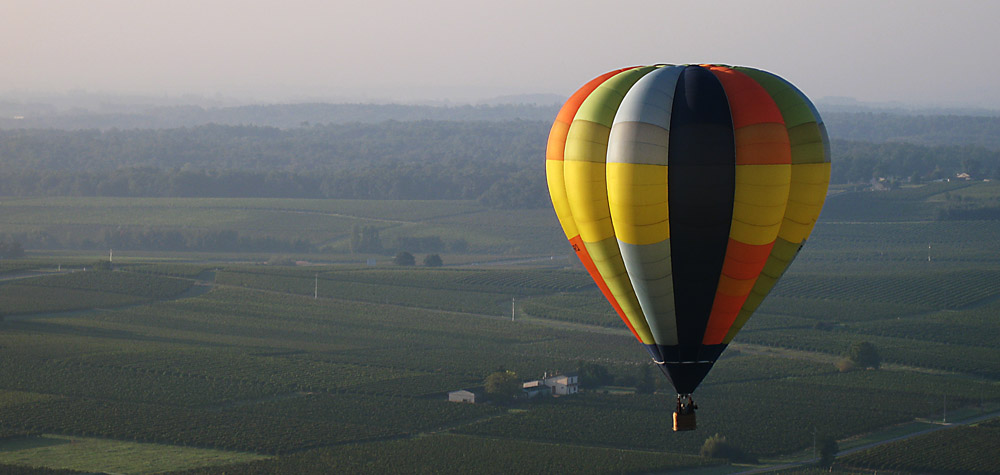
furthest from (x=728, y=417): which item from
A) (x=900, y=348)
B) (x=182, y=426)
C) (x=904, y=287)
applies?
(x=904, y=287)

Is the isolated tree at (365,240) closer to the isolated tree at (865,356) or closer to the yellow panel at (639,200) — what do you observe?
the isolated tree at (865,356)

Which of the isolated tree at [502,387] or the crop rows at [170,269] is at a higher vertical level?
the crop rows at [170,269]

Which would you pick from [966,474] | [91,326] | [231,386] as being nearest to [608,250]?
[966,474]

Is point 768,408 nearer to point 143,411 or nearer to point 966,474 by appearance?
point 966,474

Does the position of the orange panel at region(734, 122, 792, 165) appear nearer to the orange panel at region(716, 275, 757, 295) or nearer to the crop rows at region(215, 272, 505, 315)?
the orange panel at region(716, 275, 757, 295)

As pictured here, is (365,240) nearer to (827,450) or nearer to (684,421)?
(827,450)

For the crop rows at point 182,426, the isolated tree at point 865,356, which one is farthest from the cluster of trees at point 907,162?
the crop rows at point 182,426
